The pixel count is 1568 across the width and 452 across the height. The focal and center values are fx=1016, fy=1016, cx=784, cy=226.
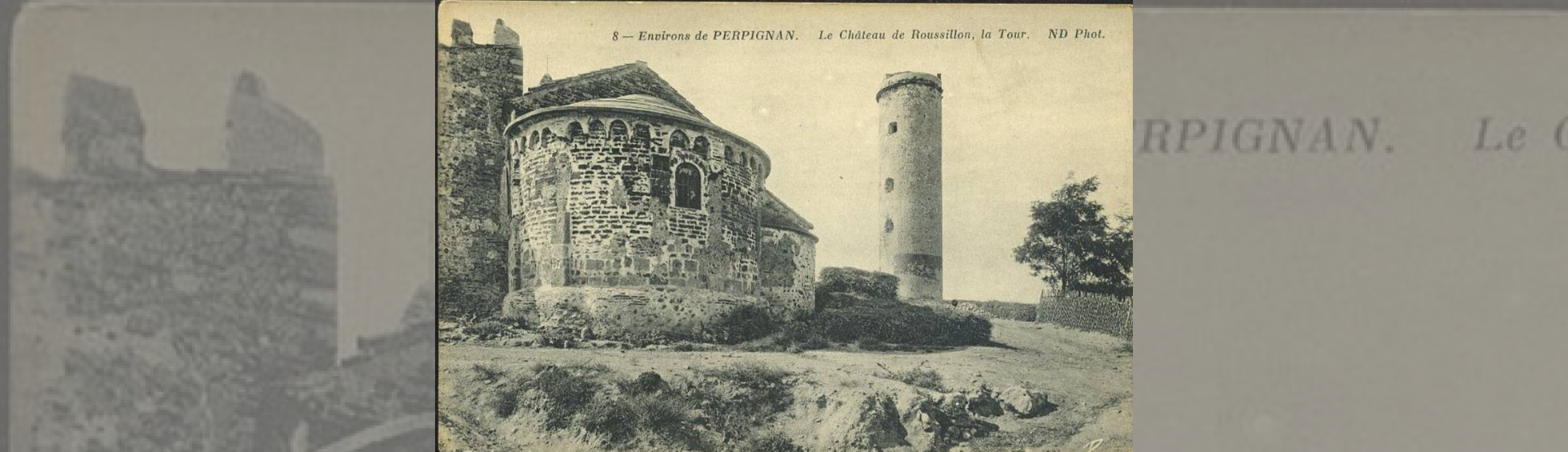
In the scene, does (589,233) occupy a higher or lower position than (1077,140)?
lower

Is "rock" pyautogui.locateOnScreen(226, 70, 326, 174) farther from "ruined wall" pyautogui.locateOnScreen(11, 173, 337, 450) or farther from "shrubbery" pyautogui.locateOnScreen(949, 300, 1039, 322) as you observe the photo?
"shrubbery" pyautogui.locateOnScreen(949, 300, 1039, 322)

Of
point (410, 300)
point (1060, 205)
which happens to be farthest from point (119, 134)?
point (1060, 205)

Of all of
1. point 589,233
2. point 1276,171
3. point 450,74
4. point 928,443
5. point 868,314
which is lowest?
point 928,443

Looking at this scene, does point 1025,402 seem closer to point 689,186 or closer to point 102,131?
point 689,186

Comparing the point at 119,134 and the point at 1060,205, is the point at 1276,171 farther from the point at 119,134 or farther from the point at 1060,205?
the point at 119,134

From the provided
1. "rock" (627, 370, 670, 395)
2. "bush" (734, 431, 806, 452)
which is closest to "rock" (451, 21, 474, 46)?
"rock" (627, 370, 670, 395)

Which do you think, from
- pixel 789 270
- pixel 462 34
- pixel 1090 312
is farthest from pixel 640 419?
pixel 1090 312
